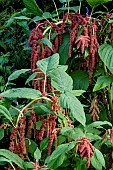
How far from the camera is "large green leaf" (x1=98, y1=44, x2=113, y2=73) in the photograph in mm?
1818

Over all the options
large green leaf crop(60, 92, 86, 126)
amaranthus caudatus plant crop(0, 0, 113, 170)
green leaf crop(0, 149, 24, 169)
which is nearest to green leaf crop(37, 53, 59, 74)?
amaranthus caudatus plant crop(0, 0, 113, 170)

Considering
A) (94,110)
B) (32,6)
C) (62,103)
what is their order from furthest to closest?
(94,110) → (32,6) → (62,103)

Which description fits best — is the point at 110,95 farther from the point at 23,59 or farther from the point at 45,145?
the point at 23,59

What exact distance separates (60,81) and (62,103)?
0.41ft

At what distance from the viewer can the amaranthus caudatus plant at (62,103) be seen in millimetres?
1393

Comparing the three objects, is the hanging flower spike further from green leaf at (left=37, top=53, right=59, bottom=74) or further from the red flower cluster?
the red flower cluster

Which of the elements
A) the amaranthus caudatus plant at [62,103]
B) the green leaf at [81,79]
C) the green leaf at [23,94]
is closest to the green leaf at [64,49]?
the amaranthus caudatus plant at [62,103]

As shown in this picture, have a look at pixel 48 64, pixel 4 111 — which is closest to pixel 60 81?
pixel 48 64

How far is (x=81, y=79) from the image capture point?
1.99m

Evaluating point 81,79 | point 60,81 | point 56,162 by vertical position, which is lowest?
point 56,162

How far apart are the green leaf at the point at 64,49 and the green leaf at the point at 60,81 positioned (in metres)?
0.46

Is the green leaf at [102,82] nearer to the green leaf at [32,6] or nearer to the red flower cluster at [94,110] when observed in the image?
the red flower cluster at [94,110]

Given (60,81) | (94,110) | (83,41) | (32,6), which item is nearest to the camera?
(60,81)

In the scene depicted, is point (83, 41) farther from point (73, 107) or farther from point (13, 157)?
point (13, 157)
